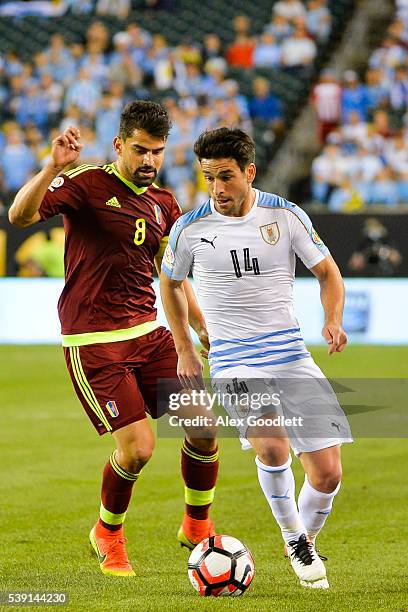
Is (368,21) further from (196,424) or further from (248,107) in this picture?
(196,424)

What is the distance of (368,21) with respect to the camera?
957 inches

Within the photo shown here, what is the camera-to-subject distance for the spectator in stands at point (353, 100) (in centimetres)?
2086

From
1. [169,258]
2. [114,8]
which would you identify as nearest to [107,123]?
[114,8]

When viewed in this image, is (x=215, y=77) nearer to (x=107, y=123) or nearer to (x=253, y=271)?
(x=107, y=123)

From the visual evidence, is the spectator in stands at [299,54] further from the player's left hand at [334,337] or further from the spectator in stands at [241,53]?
the player's left hand at [334,337]

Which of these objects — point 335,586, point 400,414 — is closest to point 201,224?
point 335,586

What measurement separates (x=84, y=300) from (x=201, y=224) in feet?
2.83

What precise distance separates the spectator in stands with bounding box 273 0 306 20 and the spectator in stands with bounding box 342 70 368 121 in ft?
7.29

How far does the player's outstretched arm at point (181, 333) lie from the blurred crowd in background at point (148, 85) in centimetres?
1377

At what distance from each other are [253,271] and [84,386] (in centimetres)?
118

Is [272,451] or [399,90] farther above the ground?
[399,90]

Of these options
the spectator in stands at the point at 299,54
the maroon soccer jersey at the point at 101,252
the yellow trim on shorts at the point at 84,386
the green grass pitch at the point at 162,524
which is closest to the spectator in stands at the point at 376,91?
the spectator in stands at the point at 299,54

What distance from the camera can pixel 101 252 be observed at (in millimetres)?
6438

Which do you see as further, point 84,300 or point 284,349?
point 84,300
